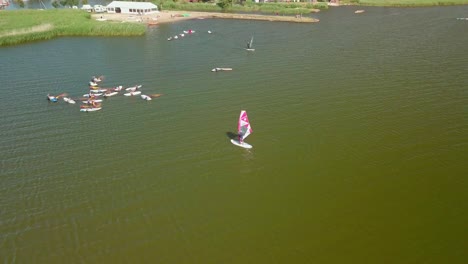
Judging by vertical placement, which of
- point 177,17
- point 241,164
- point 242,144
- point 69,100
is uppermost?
point 177,17

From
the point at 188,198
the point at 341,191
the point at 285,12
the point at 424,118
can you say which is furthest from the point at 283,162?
the point at 285,12

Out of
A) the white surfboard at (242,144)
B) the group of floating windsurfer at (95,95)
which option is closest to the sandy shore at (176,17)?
the group of floating windsurfer at (95,95)

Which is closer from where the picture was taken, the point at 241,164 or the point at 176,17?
the point at 241,164

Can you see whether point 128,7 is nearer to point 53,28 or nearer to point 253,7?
point 53,28

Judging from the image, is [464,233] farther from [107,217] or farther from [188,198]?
[107,217]

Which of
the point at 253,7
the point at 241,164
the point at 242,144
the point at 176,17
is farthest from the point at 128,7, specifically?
the point at 241,164

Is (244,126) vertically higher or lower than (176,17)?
lower

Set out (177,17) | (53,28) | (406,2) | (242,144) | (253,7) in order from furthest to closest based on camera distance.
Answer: (406,2)
(253,7)
(177,17)
(53,28)
(242,144)
